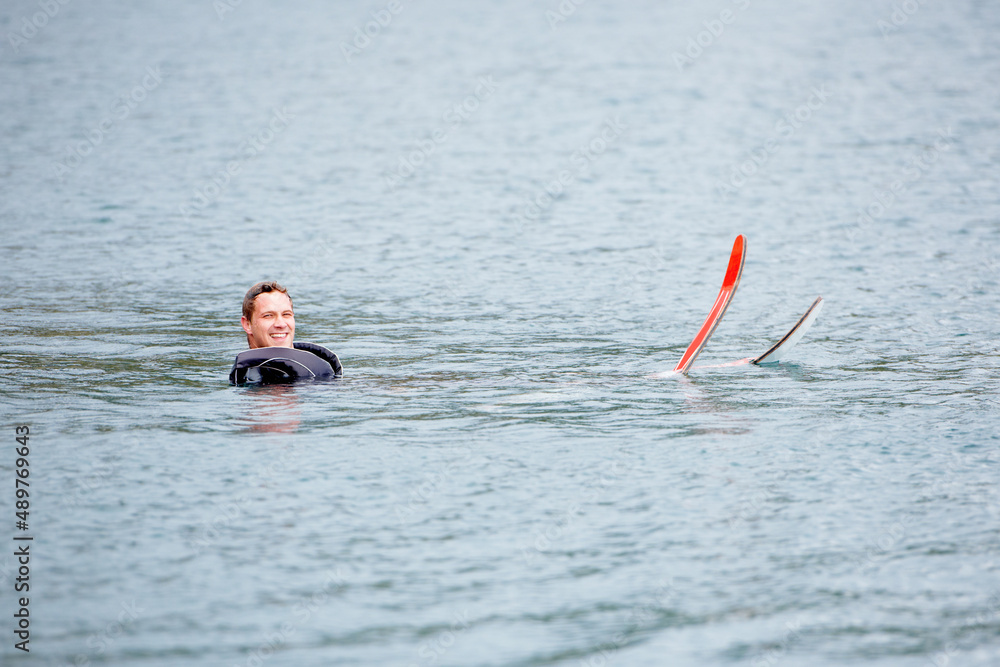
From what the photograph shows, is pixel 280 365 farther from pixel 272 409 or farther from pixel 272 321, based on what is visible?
pixel 272 409

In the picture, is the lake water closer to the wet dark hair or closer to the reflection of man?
the reflection of man

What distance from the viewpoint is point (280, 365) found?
952 centimetres

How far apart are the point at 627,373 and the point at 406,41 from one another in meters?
32.9

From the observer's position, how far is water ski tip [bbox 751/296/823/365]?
408 inches

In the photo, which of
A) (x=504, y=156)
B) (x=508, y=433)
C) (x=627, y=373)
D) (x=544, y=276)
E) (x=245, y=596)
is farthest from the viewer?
(x=504, y=156)

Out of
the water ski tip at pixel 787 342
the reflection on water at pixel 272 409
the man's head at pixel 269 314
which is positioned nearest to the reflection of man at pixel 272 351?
the man's head at pixel 269 314

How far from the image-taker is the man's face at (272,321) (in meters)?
9.55

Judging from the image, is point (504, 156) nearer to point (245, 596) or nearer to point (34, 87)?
point (34, 87)

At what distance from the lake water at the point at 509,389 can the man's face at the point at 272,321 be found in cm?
45

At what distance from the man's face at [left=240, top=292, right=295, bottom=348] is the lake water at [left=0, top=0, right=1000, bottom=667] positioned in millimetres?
447

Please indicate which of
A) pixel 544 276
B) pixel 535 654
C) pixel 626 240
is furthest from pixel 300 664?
pixel 626 240

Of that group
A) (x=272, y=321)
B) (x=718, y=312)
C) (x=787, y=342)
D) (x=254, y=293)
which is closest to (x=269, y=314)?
→ (x=272, y=321)

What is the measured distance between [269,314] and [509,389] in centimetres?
196

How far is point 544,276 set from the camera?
49.0ft
